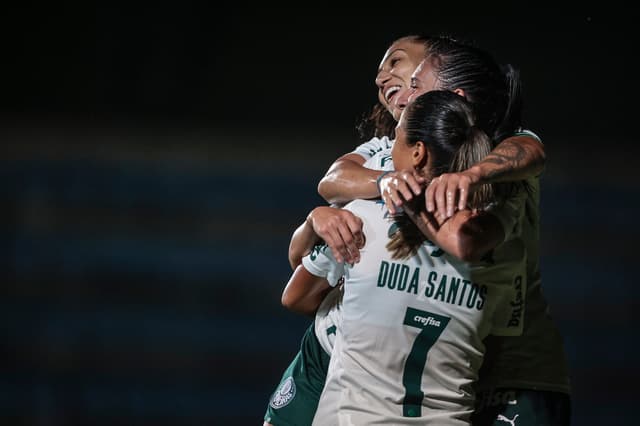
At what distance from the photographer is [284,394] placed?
1710 millimetres

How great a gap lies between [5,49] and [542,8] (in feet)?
6.97

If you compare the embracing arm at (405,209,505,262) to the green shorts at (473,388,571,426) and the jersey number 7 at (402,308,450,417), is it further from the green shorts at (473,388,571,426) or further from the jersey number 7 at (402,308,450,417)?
the green shorts at (473,388,571,426)

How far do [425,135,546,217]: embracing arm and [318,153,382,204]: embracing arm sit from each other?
0.62 feet

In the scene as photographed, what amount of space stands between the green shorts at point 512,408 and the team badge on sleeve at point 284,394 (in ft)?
1.18

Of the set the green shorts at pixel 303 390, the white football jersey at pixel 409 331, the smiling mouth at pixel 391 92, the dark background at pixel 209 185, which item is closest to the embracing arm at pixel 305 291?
the green shorts at pixel 303 390

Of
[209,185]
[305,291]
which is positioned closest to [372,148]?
[305,291]

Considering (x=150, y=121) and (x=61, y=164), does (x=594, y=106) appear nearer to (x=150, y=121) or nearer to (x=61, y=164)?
(x=150, y=121)

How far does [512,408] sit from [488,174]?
562mm

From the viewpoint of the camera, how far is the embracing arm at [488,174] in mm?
1167

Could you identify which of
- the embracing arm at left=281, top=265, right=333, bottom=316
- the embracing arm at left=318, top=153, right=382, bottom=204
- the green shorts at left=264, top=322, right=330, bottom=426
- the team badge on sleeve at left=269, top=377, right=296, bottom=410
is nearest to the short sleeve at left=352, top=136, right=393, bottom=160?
the embracing arm at left=318, top=153, right=382, bottom=204

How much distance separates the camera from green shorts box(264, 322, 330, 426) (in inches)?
65.4

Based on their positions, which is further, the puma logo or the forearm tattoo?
the puma logo

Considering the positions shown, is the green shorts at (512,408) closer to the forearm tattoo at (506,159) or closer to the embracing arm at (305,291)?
the embracing arm at (305,291)

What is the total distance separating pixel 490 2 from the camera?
10.8 feet
